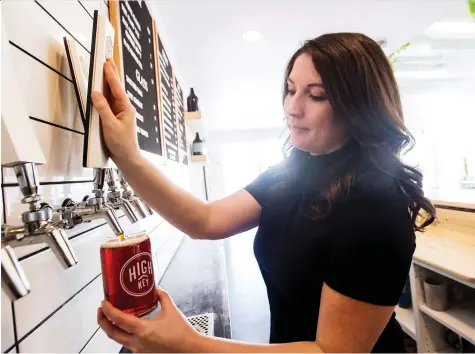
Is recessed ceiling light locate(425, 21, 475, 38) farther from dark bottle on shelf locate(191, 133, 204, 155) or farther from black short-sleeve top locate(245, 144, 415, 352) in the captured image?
black short-sleeve top locate(245, 144, 415, 352)

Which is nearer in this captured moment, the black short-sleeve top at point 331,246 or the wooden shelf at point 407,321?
the black short-sleeve top at point 331,246

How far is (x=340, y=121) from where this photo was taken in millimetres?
823

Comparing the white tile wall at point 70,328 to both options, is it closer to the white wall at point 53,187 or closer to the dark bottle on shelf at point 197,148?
the white wall at point 53,187

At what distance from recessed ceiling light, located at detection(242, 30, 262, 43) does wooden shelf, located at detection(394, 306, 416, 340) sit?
2509mm

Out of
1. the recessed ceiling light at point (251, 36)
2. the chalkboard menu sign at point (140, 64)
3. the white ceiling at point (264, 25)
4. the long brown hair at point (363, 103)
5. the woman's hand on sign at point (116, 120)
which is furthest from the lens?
the recessed ceiling light at point (251, 36)

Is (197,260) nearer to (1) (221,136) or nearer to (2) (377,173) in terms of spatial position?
(2) (377,173)

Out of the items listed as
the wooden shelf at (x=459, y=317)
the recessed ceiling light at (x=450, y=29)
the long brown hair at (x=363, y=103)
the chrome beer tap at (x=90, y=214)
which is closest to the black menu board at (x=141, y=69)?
the chrome beer tap at (x=90, y=214)

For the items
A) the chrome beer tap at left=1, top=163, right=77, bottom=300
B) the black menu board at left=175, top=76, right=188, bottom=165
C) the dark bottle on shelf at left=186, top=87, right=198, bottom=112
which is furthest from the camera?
the dark bottle on shelf at left=186, top=87, right=198, bottom=112

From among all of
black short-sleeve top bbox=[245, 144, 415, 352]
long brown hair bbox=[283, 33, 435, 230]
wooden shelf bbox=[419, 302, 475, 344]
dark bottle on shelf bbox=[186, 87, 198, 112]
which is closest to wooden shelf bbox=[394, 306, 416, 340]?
wooden shelf bbox=[419, 302, 475, 344]

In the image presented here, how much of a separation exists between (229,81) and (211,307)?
138 inches

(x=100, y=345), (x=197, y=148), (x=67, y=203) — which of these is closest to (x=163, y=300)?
(x=67, y=203)

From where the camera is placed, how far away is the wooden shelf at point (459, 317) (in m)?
1.53

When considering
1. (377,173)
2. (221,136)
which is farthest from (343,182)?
(221,136)

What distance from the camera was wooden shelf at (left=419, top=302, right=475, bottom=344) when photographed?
1527 mm
